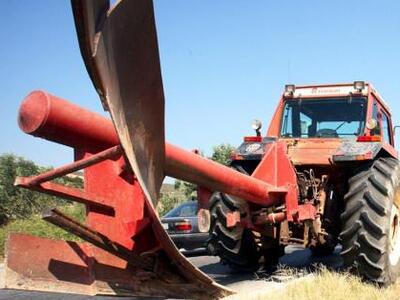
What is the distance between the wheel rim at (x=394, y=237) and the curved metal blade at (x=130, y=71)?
389 cm

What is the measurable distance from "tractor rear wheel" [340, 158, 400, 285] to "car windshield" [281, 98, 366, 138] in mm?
1378

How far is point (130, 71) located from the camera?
11.2 feet

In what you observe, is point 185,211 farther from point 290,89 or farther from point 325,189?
point 325,189

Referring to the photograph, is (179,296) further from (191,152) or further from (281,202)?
(281,202)

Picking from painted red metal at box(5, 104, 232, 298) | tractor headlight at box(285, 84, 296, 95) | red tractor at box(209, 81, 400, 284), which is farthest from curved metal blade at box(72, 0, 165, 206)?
tractor headlight at box(285, 84, 296, 95)

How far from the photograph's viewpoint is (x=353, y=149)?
7051 mm

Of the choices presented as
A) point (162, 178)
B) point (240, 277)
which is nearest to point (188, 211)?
point (240, 277)

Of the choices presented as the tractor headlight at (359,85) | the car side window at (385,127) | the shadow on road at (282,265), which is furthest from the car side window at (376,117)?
the shadow on road at (282,265)

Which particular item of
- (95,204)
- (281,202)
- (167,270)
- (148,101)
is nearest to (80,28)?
(148,101)

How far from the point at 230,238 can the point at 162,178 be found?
3.37 metres

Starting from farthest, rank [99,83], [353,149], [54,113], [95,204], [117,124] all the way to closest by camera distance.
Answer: [353,149] < [95,204] < [54,113] < [117,124] < [99,83]

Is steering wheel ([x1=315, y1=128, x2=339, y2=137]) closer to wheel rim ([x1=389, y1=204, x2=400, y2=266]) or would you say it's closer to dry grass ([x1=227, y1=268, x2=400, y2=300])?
wheel rim ([x1=389, y1=204, x2=400, y2=266])

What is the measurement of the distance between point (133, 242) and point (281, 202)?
2404 millimetres

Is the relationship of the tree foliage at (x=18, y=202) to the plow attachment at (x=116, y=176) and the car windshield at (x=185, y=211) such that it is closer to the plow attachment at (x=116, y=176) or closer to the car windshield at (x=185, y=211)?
the car windshield at (x=185, y=211)
